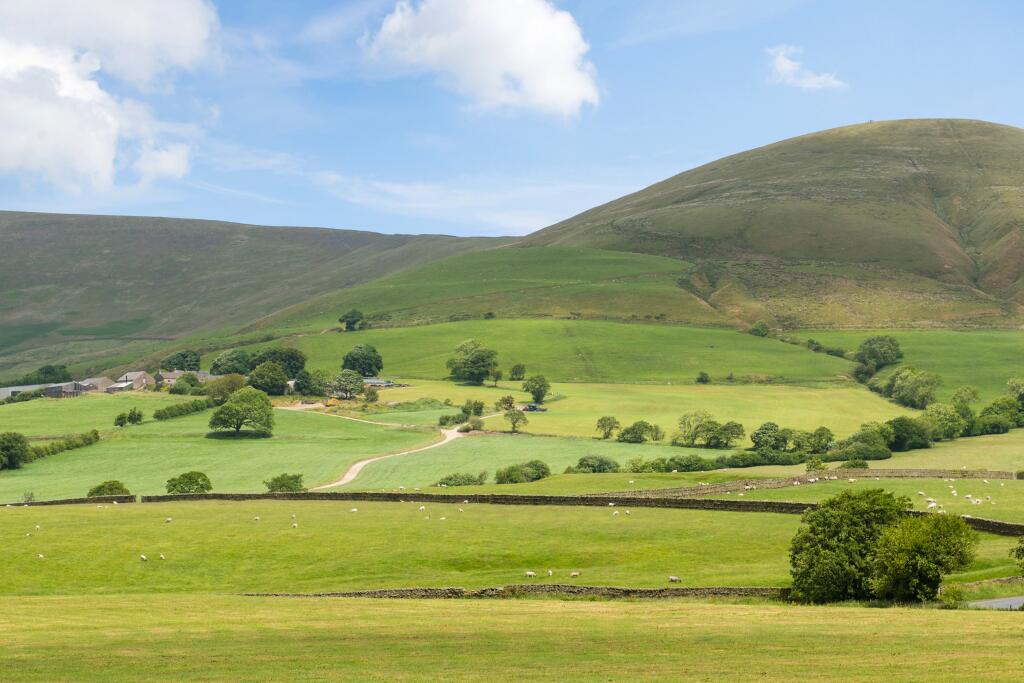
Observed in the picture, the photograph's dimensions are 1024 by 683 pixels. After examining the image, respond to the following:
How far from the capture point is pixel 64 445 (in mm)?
117250

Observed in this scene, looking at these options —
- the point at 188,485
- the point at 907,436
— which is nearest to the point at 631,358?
the point at 907,436

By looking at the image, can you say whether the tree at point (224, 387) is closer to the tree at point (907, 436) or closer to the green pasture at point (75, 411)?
the green pasture at point (75, 411)

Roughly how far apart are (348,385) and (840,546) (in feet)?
403

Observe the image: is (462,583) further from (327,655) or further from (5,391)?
(5,391)

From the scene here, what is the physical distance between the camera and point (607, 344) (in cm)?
19338

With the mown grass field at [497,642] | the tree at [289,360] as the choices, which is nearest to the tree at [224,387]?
the tree at [289,360]

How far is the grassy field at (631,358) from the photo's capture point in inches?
6895

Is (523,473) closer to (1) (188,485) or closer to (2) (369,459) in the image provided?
(2) (369,459)

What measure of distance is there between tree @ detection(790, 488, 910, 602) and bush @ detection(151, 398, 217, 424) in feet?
350

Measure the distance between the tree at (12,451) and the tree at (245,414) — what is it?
22.2 meters

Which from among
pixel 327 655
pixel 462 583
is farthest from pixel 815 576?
pixel 327 655

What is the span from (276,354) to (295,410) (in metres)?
32.3

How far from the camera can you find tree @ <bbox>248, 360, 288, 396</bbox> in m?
161

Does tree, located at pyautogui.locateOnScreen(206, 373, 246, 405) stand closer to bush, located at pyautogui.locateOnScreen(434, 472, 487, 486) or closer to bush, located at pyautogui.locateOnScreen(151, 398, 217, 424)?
bush, located at pyautogui.locateOnScreen(151, 398, 217, 424)
